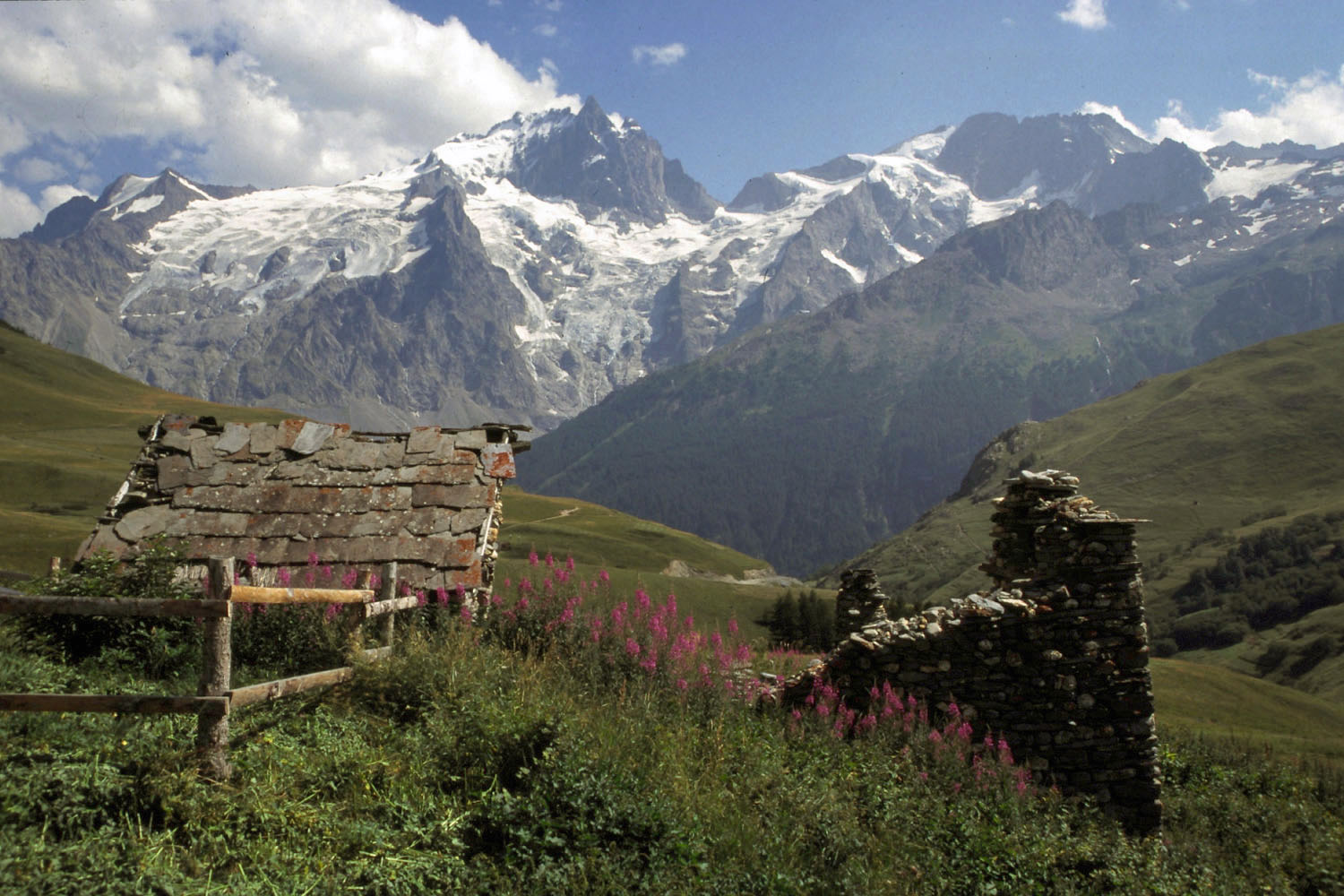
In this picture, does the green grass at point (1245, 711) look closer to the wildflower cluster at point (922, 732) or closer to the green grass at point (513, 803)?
the wildflower cluster at point (922, 732)

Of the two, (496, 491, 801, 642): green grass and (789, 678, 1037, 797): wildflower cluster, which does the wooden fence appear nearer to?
(789, 678, 1037, 797): wildflower cluster

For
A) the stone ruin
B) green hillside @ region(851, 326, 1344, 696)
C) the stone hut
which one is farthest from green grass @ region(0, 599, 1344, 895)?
green hillside @ region(851, 326, 1344, 696)

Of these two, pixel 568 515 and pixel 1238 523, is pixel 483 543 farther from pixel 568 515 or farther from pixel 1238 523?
pixel 1238 523

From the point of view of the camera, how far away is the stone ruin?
12.5m

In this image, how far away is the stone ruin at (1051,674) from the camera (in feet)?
40.9

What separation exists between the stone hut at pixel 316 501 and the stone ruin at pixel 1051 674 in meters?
5.41

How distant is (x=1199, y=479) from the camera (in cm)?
15975

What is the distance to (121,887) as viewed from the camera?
4.84 m

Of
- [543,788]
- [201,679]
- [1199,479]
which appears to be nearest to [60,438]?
[201,679]

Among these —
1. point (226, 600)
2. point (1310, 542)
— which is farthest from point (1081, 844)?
point (1310, 542)

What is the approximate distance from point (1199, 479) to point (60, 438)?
18111 centimetres

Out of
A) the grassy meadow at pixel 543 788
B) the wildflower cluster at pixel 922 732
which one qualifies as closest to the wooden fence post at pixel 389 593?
the grassy meadow at pixel 543 788

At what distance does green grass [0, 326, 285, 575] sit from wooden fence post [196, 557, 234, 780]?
30.9 m

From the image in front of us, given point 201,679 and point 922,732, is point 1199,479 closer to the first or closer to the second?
point 922,732
